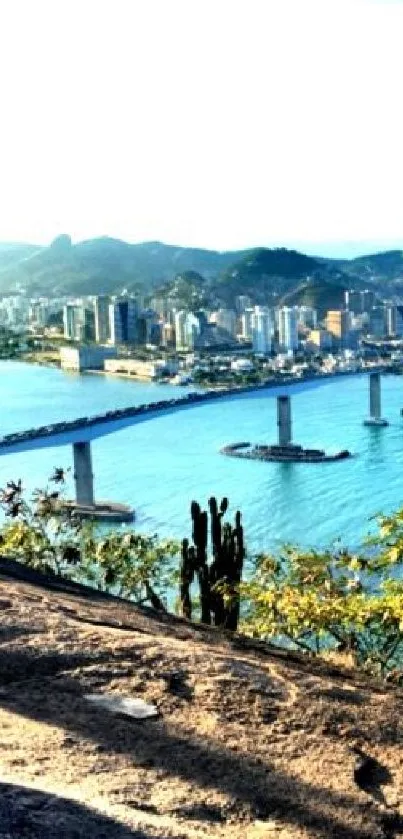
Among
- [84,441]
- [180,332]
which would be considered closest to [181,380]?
[180,332]

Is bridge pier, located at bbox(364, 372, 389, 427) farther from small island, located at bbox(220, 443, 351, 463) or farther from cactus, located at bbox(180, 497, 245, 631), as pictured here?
cactus, located at bbox(180, 497, 245, 631)

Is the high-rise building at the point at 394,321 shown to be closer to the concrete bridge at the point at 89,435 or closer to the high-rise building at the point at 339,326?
the high-rise building at the point at 339,326

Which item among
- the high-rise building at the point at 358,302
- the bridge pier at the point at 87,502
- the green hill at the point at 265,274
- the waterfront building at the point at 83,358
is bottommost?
the bridge pier at the point at 87,502

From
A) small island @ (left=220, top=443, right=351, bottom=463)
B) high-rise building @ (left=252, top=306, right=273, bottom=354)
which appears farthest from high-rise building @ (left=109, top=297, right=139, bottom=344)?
small island @ (left=220, top=443, right=351, bottom=463)

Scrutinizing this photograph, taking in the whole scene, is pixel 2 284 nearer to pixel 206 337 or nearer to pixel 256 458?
pixel 206 337

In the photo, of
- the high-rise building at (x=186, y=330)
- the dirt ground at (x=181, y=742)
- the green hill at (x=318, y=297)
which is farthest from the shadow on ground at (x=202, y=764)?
the green hill at (x=318, y=297)

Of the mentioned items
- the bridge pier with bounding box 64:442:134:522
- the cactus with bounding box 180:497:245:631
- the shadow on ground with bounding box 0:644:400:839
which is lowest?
the bridge pier with bounding box 64:442:134:522

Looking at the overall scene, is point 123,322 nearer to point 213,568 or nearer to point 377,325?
point 377,325
